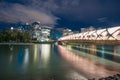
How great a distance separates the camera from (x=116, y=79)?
14875mm

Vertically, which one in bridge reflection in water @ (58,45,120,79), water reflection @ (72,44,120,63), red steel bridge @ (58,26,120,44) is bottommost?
bridge reflection in water @ (58,45,120,79)

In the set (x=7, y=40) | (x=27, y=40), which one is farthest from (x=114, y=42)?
(x=27, y=40)

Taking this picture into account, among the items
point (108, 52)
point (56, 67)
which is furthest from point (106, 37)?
point (56, 67)

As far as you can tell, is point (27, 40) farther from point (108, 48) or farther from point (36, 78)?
point (36, 78)

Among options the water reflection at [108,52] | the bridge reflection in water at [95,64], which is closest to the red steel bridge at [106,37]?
the water reflection at [108,52]

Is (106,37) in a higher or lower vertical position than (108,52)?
higher

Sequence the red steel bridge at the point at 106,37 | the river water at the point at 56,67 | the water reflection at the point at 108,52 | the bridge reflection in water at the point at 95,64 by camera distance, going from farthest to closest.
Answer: the red steel bridge at the point at 106,37
the water reflection at the point at 108,52
the bridge reflection in water at the point at 95,64
the river water at the point at 56,67

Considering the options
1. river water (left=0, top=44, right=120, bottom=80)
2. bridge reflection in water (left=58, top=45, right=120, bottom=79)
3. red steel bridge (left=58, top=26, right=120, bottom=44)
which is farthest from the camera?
red steel bridge (left=58, top=26, right=120, bottom=44)

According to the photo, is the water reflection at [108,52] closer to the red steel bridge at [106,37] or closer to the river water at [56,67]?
the river water at [56,67]

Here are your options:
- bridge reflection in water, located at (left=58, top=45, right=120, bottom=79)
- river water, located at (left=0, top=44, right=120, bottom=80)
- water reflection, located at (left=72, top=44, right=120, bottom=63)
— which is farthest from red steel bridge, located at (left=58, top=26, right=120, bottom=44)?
river water, located at (left=0, top=44, right=120, bottom=80)

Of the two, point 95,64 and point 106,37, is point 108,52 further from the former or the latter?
point 95,64

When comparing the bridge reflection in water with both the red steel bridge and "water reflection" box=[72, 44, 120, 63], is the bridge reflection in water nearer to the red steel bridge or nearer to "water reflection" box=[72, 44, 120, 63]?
"water reflection" box=[72, 44, 120, 63]

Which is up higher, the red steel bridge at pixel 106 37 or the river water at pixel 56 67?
the red steel bridge at pixel 106 37

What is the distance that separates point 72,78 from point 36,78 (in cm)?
405
